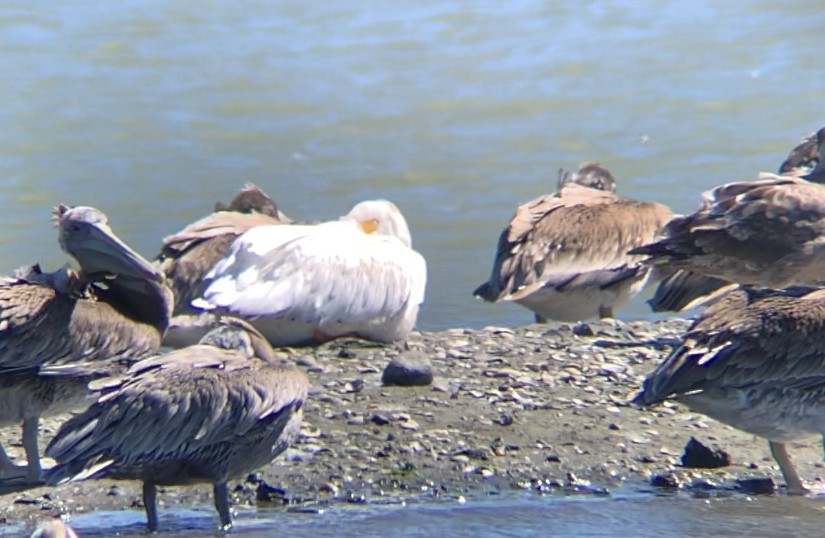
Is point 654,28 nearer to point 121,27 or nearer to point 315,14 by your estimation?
point 315,14

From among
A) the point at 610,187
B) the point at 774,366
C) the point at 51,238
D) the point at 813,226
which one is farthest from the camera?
the point at 51,238

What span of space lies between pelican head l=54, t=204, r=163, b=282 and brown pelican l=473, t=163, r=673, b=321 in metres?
3.25

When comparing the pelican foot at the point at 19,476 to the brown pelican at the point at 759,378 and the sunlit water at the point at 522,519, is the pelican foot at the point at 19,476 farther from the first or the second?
the brown pelican at the point at 759,378

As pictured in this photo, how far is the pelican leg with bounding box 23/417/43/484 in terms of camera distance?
24.0 feet

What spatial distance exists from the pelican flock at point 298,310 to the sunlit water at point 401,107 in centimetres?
133

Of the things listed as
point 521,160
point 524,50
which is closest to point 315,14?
point 524,50

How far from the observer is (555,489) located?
23.9ft

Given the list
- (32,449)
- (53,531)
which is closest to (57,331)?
(32,449)

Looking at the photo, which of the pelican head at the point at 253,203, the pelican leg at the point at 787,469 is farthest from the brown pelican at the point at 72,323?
the pelican head at the point at 253,203

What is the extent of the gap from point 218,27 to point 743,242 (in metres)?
13.5

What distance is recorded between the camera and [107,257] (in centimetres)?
800

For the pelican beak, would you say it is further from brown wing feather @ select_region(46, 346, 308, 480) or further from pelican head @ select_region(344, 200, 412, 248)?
pelican head @ select_region(344, 200, 412, 248)

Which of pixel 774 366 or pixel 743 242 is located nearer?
pixel 774 366

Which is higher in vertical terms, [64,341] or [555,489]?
[64,341]
